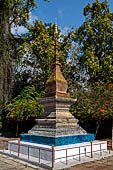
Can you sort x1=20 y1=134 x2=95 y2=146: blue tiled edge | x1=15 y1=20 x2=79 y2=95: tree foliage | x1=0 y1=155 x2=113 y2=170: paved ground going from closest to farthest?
x1=0 y1=155 x2=113 y2=170: paved ground < x1=20 y1=134 x2=95 y2=146: blue tiled edge < x1=15 y1=20 x2=79 y2=95: tree foliage

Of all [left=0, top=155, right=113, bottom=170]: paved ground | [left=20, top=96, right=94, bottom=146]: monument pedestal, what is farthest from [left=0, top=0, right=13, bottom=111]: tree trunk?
[left=0, top=155, right=113, bottom=170]: paved ground

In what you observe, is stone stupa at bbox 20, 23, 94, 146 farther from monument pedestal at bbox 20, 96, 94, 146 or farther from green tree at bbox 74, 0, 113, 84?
green tree at bbox 74, 0, 113, 84

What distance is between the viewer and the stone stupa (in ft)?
28.8

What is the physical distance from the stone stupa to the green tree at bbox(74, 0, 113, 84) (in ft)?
30.2

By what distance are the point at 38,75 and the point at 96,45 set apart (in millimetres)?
6905

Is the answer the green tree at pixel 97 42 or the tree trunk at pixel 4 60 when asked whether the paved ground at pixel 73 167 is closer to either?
the tree trunk at pixel 4 60

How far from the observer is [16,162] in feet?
25.9

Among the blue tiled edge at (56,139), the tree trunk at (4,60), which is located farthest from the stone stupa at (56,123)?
the tree trunk at (4,60)

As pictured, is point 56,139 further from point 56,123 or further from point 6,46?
point 6,46

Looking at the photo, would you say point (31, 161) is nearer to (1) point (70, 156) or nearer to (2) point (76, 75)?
(1) point (70, 156)

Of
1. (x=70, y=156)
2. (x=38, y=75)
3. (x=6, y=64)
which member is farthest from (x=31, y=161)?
(x=38, y=75)

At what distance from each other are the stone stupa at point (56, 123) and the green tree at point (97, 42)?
30.2ft

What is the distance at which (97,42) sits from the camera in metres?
20.5

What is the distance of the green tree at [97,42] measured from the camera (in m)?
19.1
